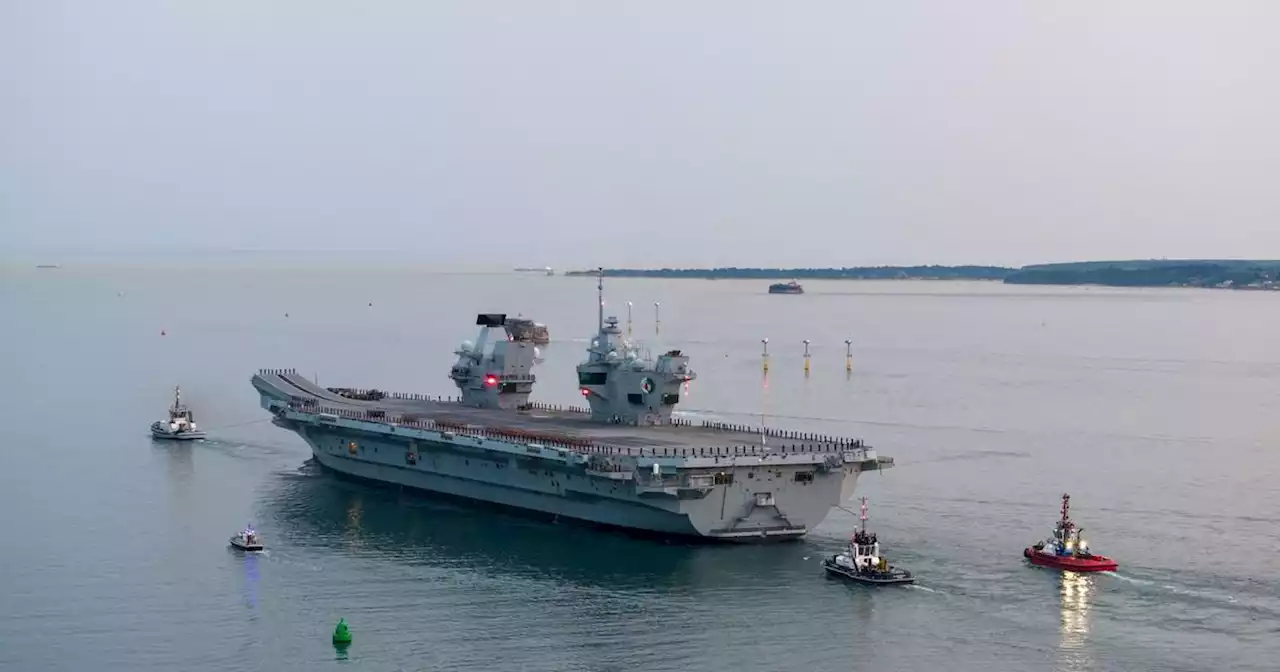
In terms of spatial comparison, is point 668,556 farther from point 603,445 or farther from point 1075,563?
point 1075,563

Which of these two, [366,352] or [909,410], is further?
[366,352]

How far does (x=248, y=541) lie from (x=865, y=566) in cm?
1533

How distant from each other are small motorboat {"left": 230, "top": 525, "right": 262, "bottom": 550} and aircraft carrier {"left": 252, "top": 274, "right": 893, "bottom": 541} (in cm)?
673

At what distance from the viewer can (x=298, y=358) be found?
3762 inches

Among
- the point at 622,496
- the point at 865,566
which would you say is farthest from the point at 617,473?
the point at 865,566

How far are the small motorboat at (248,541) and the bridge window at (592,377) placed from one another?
11.6 meters

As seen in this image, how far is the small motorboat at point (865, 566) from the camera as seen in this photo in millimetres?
31469

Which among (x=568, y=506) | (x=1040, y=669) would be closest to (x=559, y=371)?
(x=568, y=506)

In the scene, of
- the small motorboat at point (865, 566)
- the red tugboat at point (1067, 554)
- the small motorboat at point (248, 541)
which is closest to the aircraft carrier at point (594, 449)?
the small motorboat at point (865, 566)

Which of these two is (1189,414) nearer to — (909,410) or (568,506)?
(909,410)

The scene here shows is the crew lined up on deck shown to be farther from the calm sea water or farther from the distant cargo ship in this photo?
the distant cargo ship

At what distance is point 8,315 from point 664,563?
474 feet

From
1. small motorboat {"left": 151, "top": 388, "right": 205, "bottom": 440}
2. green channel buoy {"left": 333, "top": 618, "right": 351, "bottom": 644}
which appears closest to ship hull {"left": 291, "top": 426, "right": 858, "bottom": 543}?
green channel buoy {"left": 333, "top": 618, "right": 351, "bottom": 644}

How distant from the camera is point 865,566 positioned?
31906 mm
